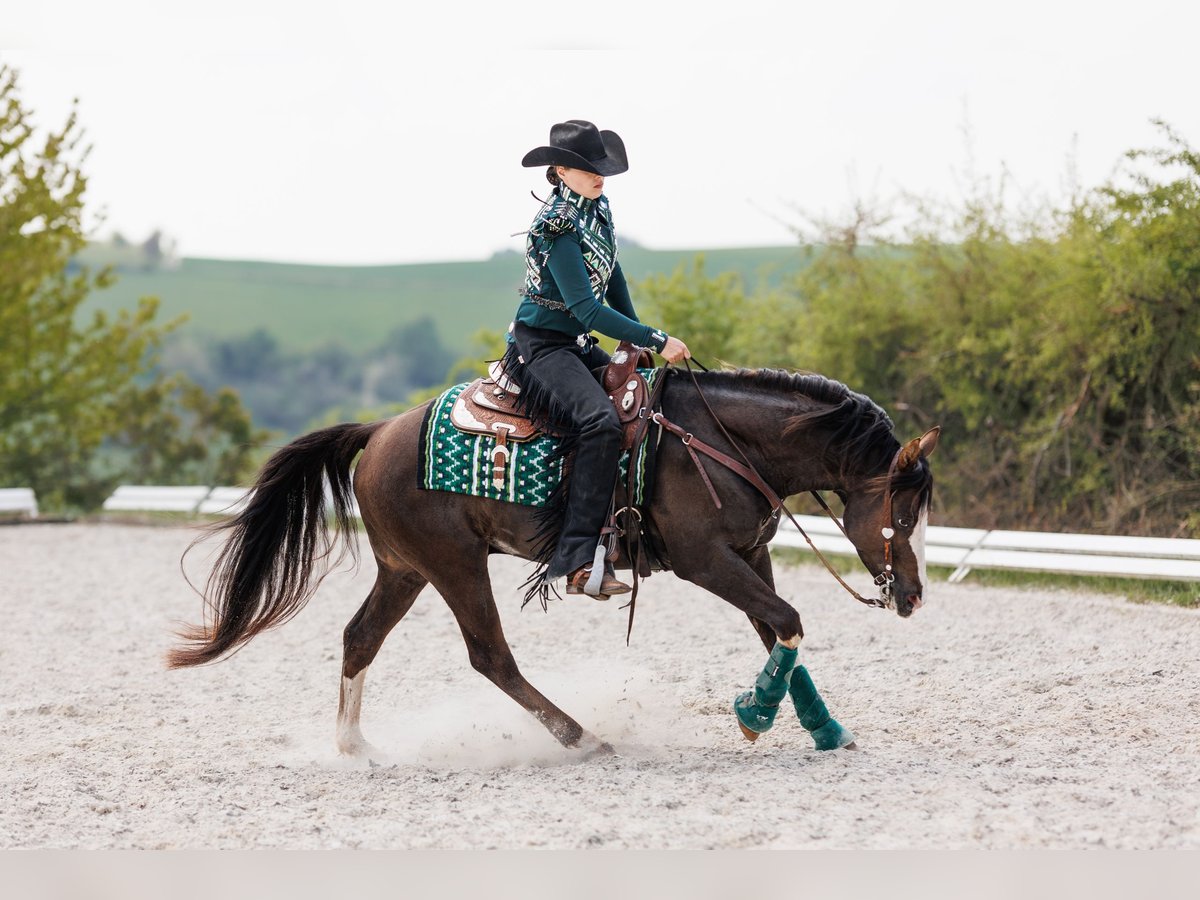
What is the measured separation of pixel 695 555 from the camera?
511 centimetres

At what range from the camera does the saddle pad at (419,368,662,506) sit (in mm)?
5234

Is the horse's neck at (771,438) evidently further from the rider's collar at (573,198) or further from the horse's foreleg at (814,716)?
the rider's collar at (573,198)

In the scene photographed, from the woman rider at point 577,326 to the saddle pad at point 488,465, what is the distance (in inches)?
5.1

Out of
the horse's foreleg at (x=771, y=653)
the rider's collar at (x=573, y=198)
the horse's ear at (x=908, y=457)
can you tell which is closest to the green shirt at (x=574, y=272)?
the rider's collar at (x=573, y=198)

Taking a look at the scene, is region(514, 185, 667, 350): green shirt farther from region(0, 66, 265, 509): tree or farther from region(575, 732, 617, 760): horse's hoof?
region(0, 66, 265, 509): tree

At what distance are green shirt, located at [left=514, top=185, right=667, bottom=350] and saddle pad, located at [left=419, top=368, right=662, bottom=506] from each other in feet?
1.27

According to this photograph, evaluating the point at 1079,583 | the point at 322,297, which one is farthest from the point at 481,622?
the point at 322,297

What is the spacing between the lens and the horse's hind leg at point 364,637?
5.68 meters

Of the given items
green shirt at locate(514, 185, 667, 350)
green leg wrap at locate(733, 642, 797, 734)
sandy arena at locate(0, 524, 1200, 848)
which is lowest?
sandy arena at locate(0, 524, 1200, 848)

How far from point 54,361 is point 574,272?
A: 1575 cm

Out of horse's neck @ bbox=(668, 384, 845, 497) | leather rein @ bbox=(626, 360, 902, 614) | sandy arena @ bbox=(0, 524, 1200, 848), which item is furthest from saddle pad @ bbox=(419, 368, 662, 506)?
sandy arena @ bbox=(0, 524, 1200, 848)

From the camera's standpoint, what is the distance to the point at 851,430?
5195 millimetres

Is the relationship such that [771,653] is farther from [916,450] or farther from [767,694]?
[916,450]

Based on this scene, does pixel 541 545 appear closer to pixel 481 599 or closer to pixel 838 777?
pixel 481 599
